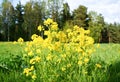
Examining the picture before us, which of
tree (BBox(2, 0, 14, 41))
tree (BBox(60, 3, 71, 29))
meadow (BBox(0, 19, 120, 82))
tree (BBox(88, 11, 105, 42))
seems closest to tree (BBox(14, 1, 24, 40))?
tree (BBox(2, 0, 14, 41))

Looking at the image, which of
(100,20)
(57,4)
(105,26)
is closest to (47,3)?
(57,4)

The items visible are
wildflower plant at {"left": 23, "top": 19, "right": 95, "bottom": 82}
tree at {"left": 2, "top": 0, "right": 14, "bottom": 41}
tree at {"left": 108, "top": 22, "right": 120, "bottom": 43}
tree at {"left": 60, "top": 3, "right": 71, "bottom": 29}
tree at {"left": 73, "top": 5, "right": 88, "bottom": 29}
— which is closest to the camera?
wildflower plant at {"left": 23, "top": 19, "right": 95, "bottom": 82}

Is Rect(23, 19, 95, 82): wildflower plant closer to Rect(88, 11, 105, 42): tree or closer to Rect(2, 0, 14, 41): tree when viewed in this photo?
Rect(88, 11, 105, 42): tree

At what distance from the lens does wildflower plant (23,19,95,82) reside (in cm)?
424

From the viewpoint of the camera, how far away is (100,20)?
57000mm

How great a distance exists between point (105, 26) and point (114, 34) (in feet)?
8.33

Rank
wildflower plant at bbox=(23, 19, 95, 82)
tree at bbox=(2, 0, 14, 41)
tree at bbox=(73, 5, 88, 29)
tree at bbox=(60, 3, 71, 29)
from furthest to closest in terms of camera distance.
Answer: tree at bbox=(73, 5, 88, 29), tree at bbox=(60, 3, 71, 29), tree at bbox=(2, 0, 14, 41), wildflower plant at bbox=(23, 19, 95, 82)

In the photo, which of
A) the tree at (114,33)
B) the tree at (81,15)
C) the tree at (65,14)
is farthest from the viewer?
the tree at (114,33)

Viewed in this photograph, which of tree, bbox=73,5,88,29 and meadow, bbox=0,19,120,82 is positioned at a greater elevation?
tree, bbox=73,5,88,29

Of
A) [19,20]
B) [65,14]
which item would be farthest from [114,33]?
[19,20]

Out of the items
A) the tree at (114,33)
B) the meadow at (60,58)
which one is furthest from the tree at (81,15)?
the meadow at (60,58)

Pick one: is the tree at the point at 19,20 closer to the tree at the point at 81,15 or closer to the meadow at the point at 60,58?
the tree at the point at 81,15

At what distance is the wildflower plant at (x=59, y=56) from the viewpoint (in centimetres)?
424

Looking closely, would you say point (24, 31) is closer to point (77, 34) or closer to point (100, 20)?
point (100, 20)
